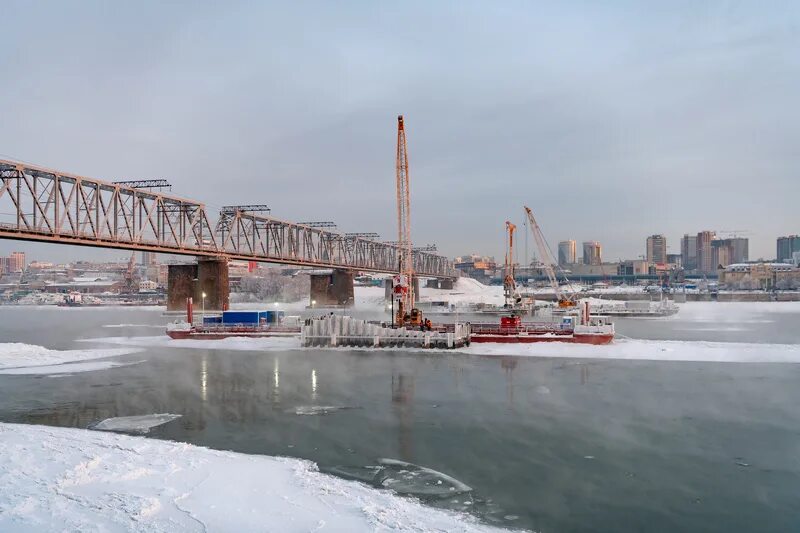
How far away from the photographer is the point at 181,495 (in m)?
17.5

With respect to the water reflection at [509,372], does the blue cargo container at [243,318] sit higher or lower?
higher

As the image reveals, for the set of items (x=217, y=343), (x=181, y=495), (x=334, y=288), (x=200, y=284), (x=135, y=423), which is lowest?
(x=217, y=343)

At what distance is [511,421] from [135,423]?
1752 cm

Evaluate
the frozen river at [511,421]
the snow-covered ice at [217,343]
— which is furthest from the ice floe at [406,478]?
the snow-covered ice at [217,343]

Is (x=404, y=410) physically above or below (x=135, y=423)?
below

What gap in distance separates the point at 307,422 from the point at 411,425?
16.0 ft

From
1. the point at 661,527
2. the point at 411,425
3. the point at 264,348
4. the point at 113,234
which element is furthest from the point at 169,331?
the point at 661,527

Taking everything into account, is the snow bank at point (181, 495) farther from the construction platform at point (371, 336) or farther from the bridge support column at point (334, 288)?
the bridge support column at point (334, 288)

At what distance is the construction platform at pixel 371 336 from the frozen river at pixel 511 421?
274 inches

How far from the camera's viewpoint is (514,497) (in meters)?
17.8

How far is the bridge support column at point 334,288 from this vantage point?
17175 cm

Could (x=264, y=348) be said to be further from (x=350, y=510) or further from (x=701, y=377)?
(x=350, y=510)

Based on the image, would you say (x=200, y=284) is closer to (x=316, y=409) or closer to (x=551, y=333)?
(x=551, y=333)

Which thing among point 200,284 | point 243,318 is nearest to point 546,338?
point 243,318
